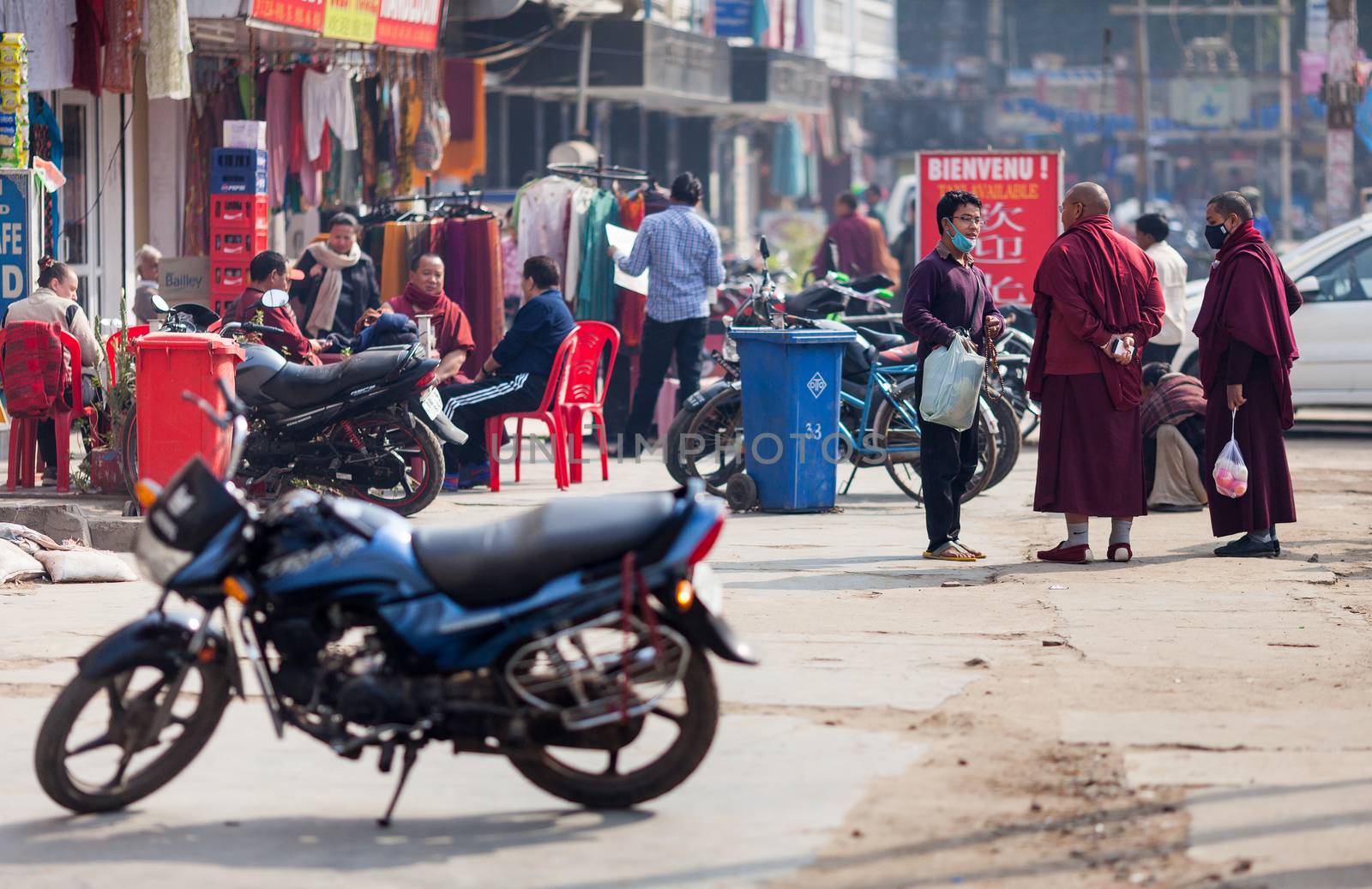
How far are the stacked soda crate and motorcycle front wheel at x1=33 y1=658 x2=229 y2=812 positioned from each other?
824 centimetres

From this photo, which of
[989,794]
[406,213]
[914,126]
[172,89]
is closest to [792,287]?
[406,213]

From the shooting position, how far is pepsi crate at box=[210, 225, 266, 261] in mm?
13367

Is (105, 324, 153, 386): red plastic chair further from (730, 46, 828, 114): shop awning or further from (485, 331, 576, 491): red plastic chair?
(730, 46, 828, 114): shop awning

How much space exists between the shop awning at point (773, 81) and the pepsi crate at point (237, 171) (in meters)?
16.4

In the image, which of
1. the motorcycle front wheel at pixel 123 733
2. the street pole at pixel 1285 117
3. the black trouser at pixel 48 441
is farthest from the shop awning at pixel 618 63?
the street pole at pixel 1285 117

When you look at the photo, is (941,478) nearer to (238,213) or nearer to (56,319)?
(56,319)

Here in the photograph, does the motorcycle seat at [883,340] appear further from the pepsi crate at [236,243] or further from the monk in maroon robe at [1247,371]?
the pepsi crate at [236,243]

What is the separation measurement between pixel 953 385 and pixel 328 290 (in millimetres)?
5625

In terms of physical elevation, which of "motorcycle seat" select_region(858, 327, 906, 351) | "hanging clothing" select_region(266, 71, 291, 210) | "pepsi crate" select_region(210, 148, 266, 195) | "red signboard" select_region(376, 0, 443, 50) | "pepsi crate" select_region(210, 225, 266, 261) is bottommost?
"motorcycle seat" select_region(858, 327, 906, 351)

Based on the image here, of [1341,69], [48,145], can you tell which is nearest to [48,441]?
[48,145]

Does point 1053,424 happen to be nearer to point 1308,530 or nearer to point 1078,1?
point 1308,530

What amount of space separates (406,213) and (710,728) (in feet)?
34.0

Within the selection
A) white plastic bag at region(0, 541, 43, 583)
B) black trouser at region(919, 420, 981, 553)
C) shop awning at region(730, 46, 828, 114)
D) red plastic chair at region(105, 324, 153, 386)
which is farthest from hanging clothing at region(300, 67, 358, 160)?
shop awning at region(730, 46, 828, 114)

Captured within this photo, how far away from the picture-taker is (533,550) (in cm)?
504
